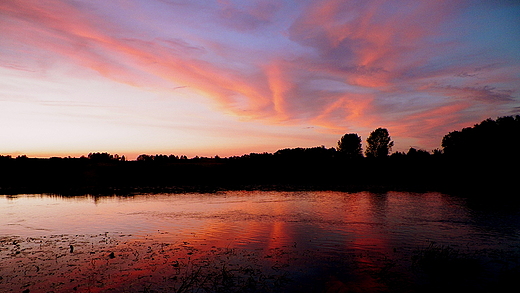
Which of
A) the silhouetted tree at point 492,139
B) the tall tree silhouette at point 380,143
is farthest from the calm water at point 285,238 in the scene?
the tall tree silhouette at point 380,143

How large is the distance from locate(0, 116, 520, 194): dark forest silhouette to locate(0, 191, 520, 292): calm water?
111 feet

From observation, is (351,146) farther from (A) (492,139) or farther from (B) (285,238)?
(B) (285,238)

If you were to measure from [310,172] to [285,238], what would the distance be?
3467 inches

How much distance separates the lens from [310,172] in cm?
11138

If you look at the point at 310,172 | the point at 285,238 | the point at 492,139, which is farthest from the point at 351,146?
the point at 285,238

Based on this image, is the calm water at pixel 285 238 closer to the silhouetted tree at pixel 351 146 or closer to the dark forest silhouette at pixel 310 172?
the dark forest silhouette at pixel 310 172

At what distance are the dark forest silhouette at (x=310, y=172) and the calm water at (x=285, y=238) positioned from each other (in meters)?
33.8

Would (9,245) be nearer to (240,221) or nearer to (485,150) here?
(240,221)

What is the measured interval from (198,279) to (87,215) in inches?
1073

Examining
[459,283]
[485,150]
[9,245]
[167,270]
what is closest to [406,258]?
[459,283]

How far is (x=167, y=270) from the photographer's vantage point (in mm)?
16828

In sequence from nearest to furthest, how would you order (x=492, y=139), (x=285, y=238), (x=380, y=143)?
(x=285, y=238), (x=492, y=139), (x=380, y=143)

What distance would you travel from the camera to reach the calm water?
16250 millimetres

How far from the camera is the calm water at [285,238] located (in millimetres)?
16250
